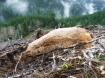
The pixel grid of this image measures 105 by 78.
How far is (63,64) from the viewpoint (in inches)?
219

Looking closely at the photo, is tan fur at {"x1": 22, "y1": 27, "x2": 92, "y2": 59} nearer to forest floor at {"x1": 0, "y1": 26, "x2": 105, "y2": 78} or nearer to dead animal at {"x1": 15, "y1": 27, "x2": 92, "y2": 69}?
dead animal at {"x1": 15, "y1": 27, "x2": 92, "y2": 69}

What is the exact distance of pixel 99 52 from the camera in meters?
6.53

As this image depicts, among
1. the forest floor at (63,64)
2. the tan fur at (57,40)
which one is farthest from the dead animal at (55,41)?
the forest floor at (63,64)

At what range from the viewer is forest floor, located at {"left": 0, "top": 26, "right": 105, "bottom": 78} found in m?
5.40

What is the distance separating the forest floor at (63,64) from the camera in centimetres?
540

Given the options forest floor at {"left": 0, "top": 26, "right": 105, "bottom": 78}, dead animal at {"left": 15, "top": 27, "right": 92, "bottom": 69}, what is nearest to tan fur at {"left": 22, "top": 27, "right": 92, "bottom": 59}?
dead animal at {"left": 15, "top": 27, "right": 92, "bottom": 69}

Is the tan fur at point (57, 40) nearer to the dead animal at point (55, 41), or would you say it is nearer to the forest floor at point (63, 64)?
the dead animal at point (55, 41)

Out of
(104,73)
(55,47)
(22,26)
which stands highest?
(22,26)

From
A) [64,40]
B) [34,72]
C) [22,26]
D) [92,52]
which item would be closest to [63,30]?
[64,40]

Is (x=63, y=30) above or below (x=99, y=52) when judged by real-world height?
above

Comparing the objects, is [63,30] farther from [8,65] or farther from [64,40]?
[8,65]

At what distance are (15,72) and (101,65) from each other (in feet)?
5.61

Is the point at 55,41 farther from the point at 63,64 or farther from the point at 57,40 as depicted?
the point at 63,64

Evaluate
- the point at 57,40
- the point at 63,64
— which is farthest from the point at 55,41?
the point at 63,64
